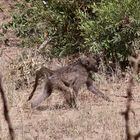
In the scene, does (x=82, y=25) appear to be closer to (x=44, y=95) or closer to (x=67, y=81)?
(x=67, y=81)

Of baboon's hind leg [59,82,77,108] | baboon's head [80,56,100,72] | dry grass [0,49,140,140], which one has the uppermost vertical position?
baboon's head [80,56,100,72]

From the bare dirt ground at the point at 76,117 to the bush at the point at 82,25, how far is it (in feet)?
2.80

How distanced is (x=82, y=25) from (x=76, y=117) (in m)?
3.15

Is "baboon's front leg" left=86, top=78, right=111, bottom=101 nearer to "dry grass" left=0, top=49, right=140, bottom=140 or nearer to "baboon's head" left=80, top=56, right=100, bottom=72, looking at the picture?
"dry grass" left=0, top=49, right=140, bottom=140

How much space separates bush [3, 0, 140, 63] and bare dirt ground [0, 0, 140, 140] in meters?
0.85

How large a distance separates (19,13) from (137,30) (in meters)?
3.04

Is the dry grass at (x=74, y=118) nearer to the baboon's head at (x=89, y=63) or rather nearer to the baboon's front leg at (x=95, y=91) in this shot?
the baboon's front leg at (x=95, y=91)

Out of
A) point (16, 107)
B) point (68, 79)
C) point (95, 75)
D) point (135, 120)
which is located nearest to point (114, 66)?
point (95, 75)

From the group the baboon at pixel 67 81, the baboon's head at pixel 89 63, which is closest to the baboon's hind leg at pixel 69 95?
the baboon at pixel 67 81

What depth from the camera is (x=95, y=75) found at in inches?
387

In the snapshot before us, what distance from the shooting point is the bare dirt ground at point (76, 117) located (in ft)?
19.7

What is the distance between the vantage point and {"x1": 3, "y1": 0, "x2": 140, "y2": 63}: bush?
31.2 ft

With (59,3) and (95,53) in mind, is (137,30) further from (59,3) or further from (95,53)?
(59,3)

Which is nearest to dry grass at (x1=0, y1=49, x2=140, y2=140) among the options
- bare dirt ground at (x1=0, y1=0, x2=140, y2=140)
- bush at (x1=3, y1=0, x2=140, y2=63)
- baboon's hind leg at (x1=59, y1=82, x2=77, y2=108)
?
bare dirt ground at (x1=0, y1=0, x2=140, y2=140)
